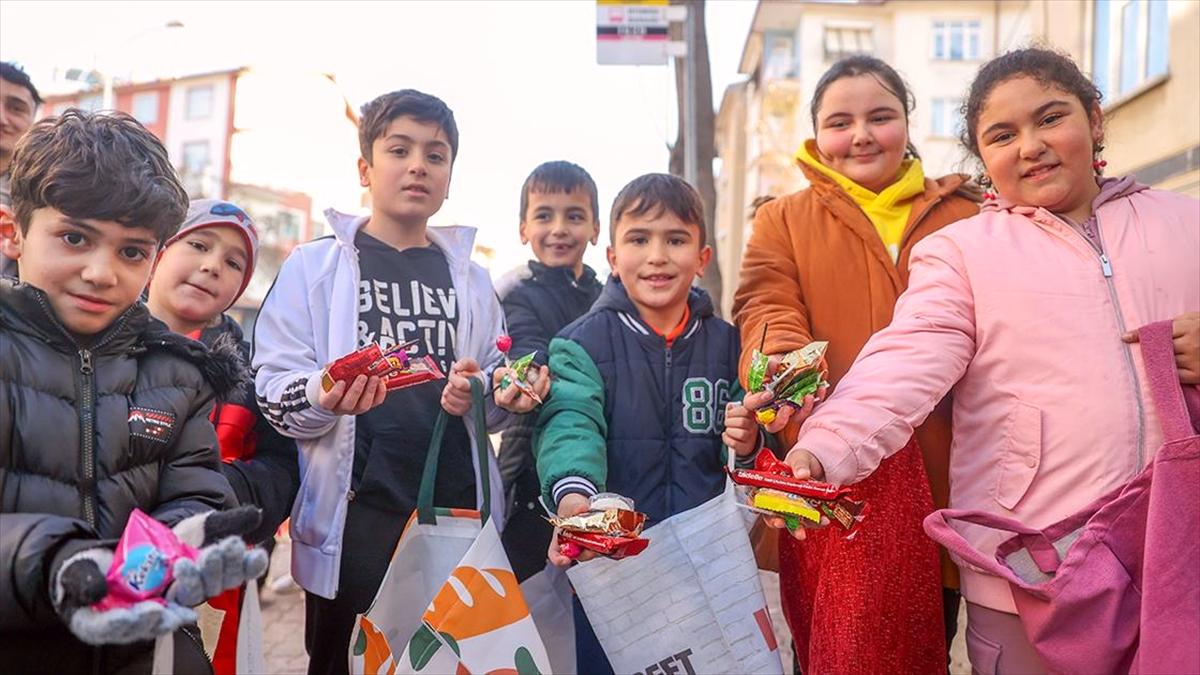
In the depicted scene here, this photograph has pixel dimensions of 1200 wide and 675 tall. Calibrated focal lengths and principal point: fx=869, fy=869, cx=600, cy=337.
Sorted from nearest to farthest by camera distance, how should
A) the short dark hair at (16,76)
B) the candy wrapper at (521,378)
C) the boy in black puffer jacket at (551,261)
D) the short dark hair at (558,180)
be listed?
the candy wrapper at (521,378) < the boy in black puffer jacket at (551,261) < the short dark hair at (558,180) < the short dark hair at (16,76)

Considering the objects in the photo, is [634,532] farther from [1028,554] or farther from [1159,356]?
[1159,356]

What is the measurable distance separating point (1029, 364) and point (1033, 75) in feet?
2.54

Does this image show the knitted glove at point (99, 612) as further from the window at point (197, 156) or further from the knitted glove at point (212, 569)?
the window at point (197, 156)

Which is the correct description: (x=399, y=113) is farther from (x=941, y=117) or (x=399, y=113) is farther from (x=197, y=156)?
(x=197, y=156)

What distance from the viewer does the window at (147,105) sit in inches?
1688

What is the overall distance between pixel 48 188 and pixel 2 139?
3077 millimetres

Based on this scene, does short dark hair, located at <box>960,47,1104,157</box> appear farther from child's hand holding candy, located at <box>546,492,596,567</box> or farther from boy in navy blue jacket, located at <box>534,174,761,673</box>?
child's hand holding candy, located at <box>546,492,596,567</box>

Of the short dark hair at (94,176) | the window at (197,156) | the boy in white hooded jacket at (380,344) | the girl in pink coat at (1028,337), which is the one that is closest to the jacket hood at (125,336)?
the short dark hair at (94,176)

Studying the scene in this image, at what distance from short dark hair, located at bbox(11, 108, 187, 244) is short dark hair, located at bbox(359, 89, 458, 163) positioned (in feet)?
3.50

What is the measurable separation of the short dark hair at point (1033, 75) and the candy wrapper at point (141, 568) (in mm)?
2155

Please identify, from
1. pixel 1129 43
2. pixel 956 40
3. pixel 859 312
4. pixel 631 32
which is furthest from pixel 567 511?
pixel 956 40

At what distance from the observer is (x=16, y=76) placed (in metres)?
4.27

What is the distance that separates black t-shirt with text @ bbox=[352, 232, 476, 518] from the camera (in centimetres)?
262

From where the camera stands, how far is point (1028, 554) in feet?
6.20
